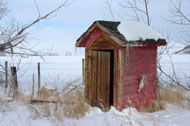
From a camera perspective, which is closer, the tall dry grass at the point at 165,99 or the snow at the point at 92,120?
the snow at the point at 92,120

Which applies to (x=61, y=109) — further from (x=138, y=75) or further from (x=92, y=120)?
(x=138, y=75)

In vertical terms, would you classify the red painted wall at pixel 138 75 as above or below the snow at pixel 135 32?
below

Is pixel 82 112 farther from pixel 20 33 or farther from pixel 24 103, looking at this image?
A: pixel 20 33

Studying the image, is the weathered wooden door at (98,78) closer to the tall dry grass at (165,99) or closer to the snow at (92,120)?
the snow at (92,120)

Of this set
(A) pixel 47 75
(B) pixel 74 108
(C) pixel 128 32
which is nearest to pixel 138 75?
(C) pixel 128 32

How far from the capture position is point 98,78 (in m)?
6.19

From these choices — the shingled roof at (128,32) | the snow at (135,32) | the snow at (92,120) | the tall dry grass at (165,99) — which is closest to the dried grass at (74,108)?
the snow at (92,120)

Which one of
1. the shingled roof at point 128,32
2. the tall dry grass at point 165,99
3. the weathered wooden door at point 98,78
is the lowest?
the tall dry grass at point 165,99

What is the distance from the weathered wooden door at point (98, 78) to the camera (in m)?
6.04

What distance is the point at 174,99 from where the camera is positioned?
6.80 meters

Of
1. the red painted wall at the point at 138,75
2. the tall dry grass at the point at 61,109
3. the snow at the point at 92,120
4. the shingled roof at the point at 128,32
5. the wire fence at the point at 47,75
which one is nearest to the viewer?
the snow at the point at 92,120

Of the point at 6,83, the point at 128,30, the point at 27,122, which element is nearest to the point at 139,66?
the point at 128,30

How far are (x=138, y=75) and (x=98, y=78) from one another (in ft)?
3.86

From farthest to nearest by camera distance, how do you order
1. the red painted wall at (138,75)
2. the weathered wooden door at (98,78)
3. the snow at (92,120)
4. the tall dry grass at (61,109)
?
the weathered wooden door at (98,78), the red painted wall at (138,75), the tall dry grass at (61,109), the snow at (92,120)
